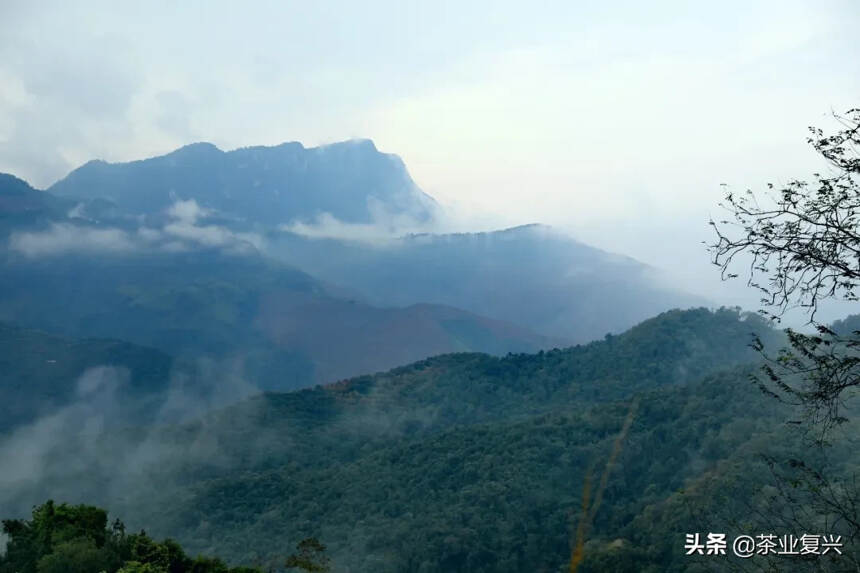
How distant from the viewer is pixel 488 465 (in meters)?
57.8

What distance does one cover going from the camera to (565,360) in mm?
93562

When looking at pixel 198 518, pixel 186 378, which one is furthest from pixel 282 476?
pixel 186 378

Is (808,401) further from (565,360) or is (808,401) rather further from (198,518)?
(565,360)

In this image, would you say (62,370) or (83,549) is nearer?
(83,549)

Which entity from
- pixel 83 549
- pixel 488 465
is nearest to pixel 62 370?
pixel 488 465

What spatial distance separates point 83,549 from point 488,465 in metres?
40.2

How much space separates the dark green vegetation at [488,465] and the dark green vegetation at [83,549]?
58.8 feet

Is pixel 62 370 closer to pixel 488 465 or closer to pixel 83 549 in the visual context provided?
pixel 488 465

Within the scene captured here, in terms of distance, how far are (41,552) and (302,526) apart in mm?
32838

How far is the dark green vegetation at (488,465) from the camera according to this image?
147 feet

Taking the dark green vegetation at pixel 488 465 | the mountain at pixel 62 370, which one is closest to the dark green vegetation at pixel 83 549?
the dark green vegetation at pixel 488 465

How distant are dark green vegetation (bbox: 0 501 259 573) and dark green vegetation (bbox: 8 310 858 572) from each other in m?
17.9

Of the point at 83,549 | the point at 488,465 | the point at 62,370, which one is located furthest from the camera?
the point at 62,370

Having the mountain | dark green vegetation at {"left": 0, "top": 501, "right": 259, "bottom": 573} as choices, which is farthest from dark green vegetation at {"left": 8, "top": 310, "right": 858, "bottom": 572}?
the mountain
